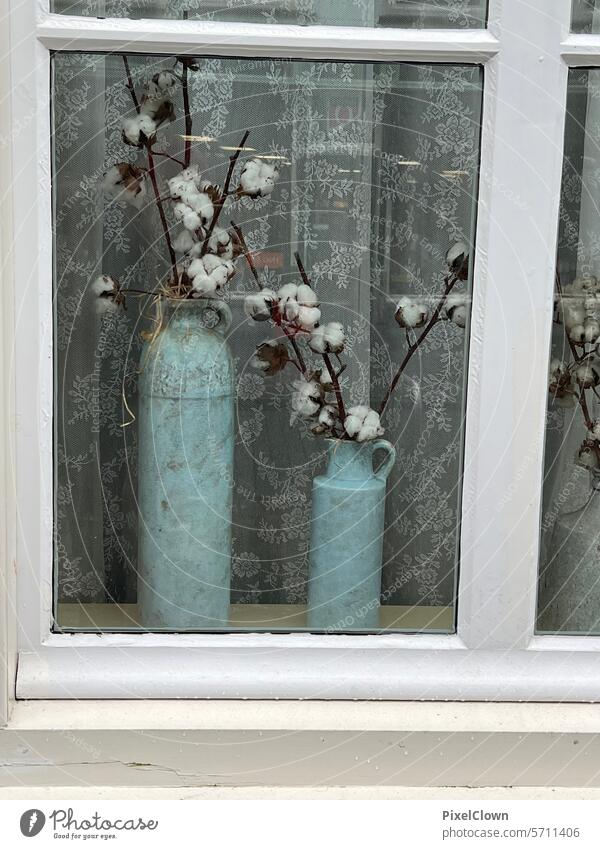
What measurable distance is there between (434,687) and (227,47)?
→ 919 mm

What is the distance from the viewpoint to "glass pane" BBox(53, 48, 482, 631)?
1420mm

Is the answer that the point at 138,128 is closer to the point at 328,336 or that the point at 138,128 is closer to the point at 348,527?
the point at 328,336

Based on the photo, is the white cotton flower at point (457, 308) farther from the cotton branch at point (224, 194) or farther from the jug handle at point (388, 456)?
the cotton branch at point (224, 194)

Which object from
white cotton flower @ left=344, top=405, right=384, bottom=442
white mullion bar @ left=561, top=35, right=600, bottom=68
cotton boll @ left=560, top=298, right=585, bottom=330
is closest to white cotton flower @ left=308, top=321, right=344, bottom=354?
white cotton flower @ left=344, top=405, right=384, bottom=442

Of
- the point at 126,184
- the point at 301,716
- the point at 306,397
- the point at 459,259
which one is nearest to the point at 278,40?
the point at 126,184

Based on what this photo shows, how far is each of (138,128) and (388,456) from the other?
0.58 metres

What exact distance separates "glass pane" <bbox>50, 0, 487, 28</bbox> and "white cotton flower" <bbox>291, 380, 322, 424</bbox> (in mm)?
492

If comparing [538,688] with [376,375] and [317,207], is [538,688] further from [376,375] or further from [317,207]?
[317,207]

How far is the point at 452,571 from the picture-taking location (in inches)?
57.9

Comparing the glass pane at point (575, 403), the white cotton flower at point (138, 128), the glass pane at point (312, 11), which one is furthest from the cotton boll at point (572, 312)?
the white cotton flower at point (138, 128)

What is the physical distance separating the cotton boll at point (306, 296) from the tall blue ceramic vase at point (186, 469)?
4.1 inches

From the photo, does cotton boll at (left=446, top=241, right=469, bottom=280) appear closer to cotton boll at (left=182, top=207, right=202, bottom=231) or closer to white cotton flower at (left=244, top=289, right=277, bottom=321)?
white cotton flower at (left=244, top=289, right=277, bottom=321)

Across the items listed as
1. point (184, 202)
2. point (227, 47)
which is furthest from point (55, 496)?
point (227, 47)

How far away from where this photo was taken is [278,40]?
1.37 meters
